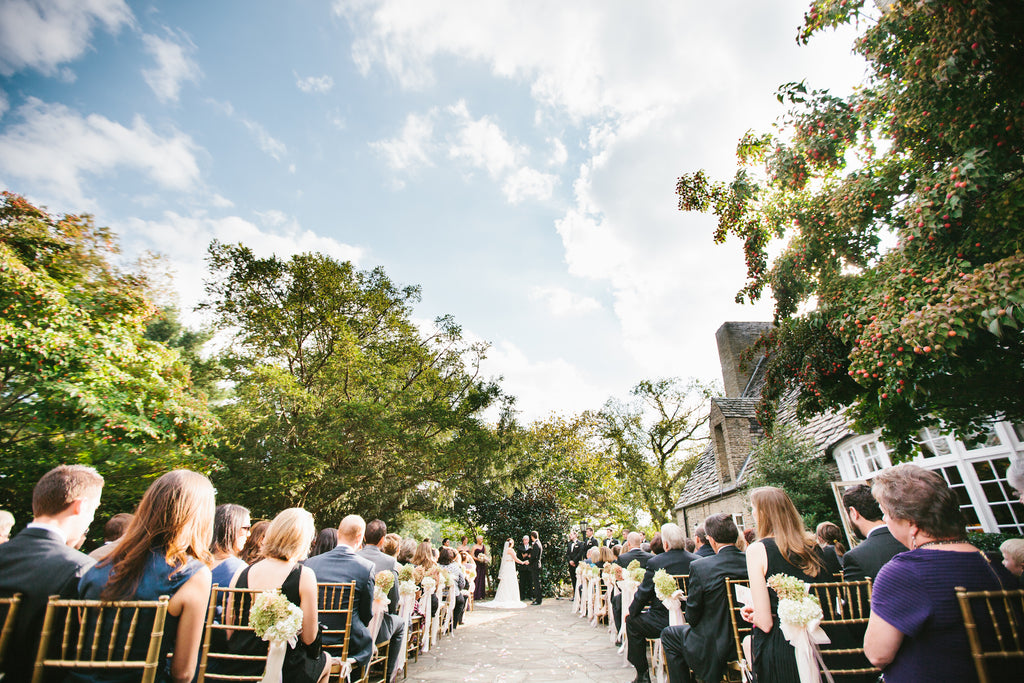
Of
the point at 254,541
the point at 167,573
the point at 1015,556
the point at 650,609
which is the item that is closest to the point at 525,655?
the point at 650,609

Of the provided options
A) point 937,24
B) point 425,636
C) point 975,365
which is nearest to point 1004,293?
point 975,365

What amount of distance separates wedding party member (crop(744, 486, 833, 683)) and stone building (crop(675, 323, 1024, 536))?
4552 millimetres

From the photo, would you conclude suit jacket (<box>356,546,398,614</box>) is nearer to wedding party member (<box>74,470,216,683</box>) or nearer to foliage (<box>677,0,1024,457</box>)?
wedding party member (<box>74,470,216,683</box>)

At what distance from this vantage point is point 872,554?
3.54m

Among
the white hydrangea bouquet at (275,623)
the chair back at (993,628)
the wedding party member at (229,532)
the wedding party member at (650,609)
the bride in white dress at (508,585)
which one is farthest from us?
the bride in white dress at (508,585)

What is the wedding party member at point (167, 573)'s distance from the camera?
2084mm

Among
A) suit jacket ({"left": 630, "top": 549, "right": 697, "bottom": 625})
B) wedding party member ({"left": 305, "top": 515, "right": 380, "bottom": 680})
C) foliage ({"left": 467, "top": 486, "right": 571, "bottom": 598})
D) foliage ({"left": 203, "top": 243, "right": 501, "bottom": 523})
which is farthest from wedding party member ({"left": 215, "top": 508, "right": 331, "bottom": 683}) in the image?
foliage ({"left": 467, "top": 486, "right": 571, "bottom": 598})

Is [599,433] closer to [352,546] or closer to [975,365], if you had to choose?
[975,365]

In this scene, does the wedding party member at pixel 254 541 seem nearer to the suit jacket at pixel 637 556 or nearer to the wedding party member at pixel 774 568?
the wedding party member at pixel 774 568

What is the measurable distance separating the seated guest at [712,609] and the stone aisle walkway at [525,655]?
2.38 meters

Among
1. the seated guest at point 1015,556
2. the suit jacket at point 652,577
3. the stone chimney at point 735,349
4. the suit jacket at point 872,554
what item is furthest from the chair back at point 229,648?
the stone chimney at point 735,349

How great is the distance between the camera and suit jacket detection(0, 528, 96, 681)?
2070 mm

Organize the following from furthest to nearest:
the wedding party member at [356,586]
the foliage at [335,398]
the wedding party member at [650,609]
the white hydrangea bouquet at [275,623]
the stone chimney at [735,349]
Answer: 1. the stone chimney at [735,349]
2. the foliage at [335,398]
3. the wedding party member at [650,609]
4. the wedding party member at [356,586]
5. the white hydrangea bouquet at [275,623]

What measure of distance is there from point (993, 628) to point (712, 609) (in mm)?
2263
